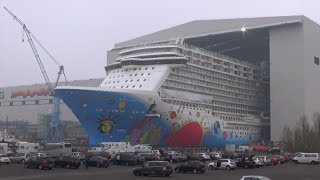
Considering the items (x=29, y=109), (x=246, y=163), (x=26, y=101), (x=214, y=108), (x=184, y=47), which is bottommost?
(x=246, y=163)

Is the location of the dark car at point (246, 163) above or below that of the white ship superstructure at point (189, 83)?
below

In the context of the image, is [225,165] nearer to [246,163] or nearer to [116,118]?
[246,163]

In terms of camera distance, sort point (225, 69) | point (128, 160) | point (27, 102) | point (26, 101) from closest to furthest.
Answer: point (128, 160)
point (225, 69)
point (27, 102)
point (26, 101)

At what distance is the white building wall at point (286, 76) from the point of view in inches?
4427

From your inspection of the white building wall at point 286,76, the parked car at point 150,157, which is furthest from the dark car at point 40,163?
the white building wall at point 286,76

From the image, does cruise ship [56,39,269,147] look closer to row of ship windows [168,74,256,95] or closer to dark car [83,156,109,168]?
row of ship windows [168,74,256,95]

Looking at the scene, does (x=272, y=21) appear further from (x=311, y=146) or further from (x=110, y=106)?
(x=110, y=106)

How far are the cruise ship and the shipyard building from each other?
0.28 meters

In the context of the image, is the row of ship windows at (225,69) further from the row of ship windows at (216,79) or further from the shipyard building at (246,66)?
the row of ship windows at (216,79)

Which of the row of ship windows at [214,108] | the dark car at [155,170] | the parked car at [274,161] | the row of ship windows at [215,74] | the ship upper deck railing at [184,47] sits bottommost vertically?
the dark car at [155,170]

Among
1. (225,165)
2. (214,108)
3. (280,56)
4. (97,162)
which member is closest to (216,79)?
→ (214,108)

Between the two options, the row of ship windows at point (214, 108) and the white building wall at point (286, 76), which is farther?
the white building wall at point (286, 76)

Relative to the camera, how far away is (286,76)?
4486 inches

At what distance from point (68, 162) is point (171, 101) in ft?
123
